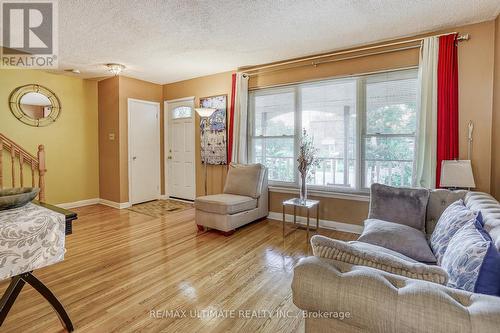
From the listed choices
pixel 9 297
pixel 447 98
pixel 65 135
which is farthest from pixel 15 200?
pixel 65 135

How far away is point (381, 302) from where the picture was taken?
0.82 m

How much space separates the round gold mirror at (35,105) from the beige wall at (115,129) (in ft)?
2.67

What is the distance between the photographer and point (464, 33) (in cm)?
291

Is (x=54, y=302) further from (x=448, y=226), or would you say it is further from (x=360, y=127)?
(x=360, y=127)

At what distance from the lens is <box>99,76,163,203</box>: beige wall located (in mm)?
5016

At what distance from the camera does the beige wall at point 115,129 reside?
197 inches

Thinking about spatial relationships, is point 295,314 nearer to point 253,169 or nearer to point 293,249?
point 293,249

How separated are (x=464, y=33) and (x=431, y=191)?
1938 millimetres

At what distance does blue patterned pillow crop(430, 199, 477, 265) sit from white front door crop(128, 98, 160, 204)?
16.4 ft

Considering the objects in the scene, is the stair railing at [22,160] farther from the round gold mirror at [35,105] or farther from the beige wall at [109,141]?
the beige wall at [109,141]

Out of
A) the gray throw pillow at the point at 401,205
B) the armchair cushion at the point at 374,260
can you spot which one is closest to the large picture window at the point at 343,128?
the gray throw pillow at the point at 401,205

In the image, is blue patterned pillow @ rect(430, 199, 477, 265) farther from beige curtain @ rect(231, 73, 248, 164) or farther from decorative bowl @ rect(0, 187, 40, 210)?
beige curtain @ rect(231, 73, 248, 164)

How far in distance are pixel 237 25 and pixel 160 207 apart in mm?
3609

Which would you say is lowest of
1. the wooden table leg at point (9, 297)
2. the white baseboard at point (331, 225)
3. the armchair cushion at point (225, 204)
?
the white baseboard at point (331, 225)
